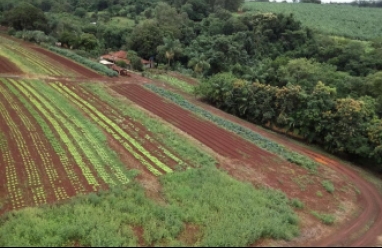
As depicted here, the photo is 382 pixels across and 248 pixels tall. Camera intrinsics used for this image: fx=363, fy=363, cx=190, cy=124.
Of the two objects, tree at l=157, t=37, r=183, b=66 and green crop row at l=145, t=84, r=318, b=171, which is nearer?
green crop row at l=145, t=84, r=318, b=171

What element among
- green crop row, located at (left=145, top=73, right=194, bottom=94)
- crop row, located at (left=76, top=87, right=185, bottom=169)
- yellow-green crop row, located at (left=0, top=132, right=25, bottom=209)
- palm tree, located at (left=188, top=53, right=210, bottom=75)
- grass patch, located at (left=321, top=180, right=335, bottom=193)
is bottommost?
yellow-green crop row, located at (left=0, top=132, right=25, bottom=209)

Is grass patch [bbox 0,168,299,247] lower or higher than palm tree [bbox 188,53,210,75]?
lower

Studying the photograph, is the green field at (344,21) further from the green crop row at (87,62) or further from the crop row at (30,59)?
the crop row at (30,59)

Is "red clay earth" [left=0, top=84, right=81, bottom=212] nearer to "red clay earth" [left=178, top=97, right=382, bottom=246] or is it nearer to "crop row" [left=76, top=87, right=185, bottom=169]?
"crop row" [left=76, top=87, right=185, bottom=169]

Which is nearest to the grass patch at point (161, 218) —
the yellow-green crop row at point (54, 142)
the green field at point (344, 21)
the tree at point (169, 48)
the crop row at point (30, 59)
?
the yellow-green crop row at point (54, 142)

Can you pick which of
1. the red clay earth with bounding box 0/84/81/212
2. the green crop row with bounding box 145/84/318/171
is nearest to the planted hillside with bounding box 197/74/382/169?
the green crop row with bounding box 145/84/318/171

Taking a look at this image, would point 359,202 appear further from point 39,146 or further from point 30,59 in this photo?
point 30,59
